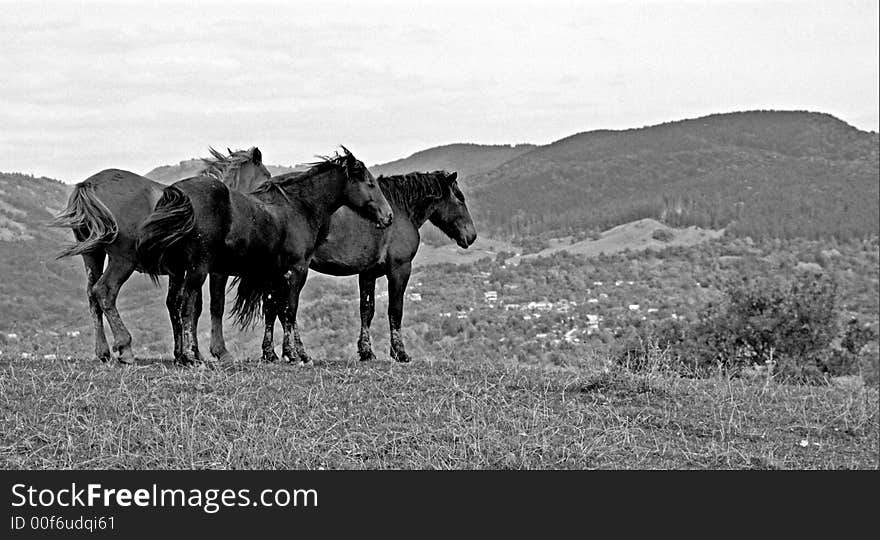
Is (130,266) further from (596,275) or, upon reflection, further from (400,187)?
(596,275)

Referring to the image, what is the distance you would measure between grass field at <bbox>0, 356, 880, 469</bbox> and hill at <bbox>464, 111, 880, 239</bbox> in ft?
→ 161

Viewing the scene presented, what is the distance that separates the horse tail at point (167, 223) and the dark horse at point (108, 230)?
401mm

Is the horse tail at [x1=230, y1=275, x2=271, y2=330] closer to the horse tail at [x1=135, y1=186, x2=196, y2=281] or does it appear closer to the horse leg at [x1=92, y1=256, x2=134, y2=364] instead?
the horse leg at [x1=92, y1=256, x2=134, y2=364]

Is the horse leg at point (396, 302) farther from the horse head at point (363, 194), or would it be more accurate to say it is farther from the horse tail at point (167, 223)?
the horse tail at point (167, 223)

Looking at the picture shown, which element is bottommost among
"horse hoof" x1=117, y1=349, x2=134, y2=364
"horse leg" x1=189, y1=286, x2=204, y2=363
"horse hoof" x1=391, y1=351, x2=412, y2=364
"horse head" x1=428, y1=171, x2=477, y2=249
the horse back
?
"horse hoof" x1=391, y1=351, x2=412, y2=364

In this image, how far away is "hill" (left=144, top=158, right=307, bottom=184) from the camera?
46.4ft

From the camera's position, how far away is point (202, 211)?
998 centimetres

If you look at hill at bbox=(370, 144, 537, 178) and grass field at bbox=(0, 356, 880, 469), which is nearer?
grass field at bbox=(0, 356, 880, 469)

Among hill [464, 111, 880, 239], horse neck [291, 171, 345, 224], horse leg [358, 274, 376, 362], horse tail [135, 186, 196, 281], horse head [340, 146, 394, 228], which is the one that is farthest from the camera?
hill [464, 111, 880, 239]

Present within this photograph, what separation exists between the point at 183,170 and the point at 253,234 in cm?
814

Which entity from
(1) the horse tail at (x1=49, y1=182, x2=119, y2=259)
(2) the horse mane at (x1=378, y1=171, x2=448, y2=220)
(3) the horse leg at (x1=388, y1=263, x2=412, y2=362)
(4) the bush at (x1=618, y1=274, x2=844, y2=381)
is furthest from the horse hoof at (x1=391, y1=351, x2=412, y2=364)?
(4) the bush at (x1=618, y1=274, x2=844, y2=381)

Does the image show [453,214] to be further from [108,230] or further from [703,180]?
[703,180]

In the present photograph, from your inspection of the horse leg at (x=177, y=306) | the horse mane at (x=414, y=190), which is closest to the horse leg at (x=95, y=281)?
the horse leg at (x=177, y=306)

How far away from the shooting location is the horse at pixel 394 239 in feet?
38.9
